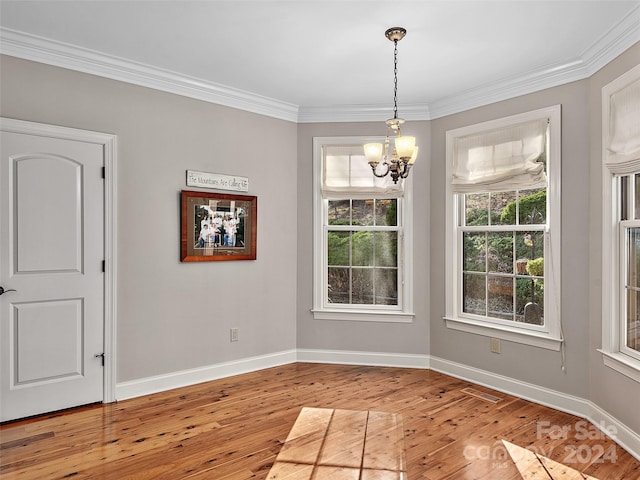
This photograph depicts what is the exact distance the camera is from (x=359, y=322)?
458 cm

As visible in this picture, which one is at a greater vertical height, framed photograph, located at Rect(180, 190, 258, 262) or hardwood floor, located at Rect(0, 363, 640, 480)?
framed photograph, located at Rect(180, 190, 258, 262)

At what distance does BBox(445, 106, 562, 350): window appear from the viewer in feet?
11.5

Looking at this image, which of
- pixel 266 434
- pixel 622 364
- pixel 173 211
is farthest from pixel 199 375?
pixel 622 364

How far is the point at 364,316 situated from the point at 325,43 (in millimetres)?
2642

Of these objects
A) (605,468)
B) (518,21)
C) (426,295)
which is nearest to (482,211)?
(426,295)

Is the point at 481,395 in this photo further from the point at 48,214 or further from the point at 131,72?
the point at 131,72

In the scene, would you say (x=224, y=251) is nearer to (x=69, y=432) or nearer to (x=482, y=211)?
(x=69, y=432)

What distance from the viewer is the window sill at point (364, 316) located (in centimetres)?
450

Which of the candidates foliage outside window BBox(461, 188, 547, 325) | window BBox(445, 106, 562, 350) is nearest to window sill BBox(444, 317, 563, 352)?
window BBox(445, 106, 562, 350)

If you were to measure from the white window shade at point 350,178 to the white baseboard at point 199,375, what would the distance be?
1.77 metres

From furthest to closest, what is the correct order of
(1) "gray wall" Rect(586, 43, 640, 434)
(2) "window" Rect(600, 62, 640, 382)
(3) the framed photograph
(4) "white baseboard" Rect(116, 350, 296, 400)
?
(3) the framed photograph, (4) "white baseboard" Rect(116, 350, 296, 400), (1) "gray wall" Rect(586, 43, 640, 434), (2) "window" Rect(600, 62, 640, 382)

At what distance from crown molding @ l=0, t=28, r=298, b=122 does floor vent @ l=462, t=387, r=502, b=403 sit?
313 centimetres

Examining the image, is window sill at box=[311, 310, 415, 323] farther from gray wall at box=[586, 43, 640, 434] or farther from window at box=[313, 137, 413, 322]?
gray wall at box=[586, 43, 640, 434]

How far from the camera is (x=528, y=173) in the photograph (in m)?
3.60
